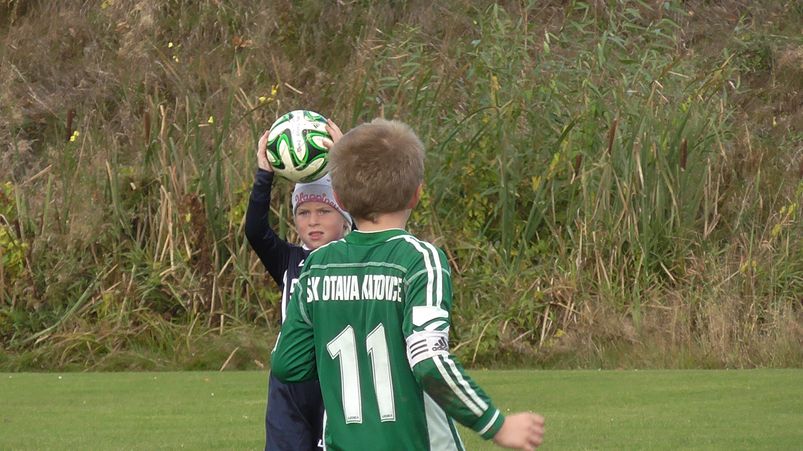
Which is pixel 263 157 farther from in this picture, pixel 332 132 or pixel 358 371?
pixel 358 371

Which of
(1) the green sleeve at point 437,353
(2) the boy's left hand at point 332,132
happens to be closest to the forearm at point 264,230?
(2) the boy's left hand at point 332,132

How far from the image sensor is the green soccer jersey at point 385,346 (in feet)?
10.5

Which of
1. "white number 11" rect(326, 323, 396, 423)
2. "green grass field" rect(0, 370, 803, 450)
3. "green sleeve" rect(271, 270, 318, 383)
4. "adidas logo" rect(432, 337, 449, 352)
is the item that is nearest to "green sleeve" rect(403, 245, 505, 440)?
"adidas logo" rect(432, 337, 449, 352)

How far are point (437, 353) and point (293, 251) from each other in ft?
7.52

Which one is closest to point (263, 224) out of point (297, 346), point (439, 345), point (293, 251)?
point (293, 251)

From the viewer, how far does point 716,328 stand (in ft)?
Answer: 41.2

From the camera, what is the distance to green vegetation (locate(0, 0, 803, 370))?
12.9 meters

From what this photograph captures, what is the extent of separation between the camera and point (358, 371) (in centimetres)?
332

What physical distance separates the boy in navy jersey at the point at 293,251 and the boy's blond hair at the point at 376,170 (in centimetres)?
168

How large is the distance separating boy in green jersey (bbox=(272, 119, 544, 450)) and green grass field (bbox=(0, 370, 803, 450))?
14.9ft

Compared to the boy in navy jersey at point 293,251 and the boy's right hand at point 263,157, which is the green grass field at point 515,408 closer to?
the boy in navy jersey at point 293,251

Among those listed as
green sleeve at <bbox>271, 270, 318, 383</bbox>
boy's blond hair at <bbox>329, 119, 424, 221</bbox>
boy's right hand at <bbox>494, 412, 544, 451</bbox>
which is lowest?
green sleeve at <bbox>271, 270, 318, 383</bbox>

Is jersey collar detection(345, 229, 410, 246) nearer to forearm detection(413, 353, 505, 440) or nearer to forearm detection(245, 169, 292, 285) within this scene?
forearm detection(413, 353, 505, 440)

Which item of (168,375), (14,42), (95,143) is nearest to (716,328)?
(168,375)
